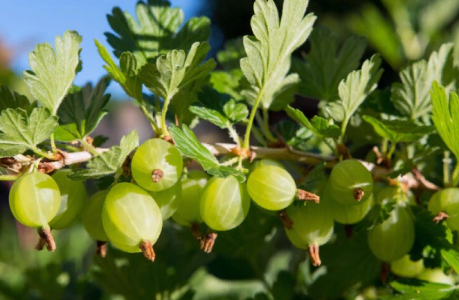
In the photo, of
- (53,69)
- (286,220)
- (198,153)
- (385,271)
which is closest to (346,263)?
→ (385,271)

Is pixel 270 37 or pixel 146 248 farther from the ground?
pixel 270 37

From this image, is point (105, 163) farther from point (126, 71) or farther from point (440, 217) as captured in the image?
point (440, 217)

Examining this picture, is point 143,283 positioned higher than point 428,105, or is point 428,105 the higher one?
point 428,105

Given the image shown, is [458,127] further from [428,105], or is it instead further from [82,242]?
[82,242]

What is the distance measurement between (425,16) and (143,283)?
1.36m

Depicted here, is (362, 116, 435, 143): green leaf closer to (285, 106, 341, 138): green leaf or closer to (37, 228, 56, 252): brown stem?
(285, 106, 341, 138): green leaf

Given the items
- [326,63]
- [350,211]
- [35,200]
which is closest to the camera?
[35,200]

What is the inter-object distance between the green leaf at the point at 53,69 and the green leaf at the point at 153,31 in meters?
0.09

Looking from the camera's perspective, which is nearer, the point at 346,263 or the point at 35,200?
the point at 35,200

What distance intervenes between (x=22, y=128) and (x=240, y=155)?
0.19m

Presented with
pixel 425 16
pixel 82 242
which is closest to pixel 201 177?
pixel 82 242

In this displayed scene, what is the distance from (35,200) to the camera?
0.35 metres

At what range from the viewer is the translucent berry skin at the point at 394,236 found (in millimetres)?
452

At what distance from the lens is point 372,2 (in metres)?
6.28
